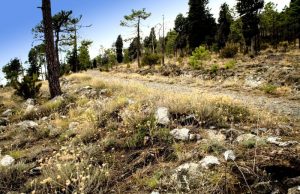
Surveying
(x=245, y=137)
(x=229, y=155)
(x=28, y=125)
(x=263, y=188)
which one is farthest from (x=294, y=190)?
(x=28, y=125)

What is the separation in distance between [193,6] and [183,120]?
4105cm

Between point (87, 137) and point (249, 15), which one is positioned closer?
point (87, 137)

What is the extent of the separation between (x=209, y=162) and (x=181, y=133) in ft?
4.36

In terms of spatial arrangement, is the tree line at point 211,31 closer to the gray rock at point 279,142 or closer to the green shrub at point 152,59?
the green shrub at point 152,59

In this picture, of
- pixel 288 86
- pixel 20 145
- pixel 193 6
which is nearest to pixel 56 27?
pixel 193 6

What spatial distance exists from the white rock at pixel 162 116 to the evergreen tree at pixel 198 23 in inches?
1532

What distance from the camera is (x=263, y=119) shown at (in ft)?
20.5

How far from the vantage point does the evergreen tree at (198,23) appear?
43.7 meters

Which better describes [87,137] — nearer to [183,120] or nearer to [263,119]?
[183,120]

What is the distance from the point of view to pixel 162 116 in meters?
6.02

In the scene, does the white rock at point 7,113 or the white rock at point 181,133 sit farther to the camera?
the white rock at point 7,113

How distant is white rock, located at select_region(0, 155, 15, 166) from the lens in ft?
16.6

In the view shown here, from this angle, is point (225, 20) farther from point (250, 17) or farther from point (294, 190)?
point (294, 190)

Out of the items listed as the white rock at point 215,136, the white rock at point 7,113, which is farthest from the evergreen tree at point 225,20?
the white rock at point 215,136
